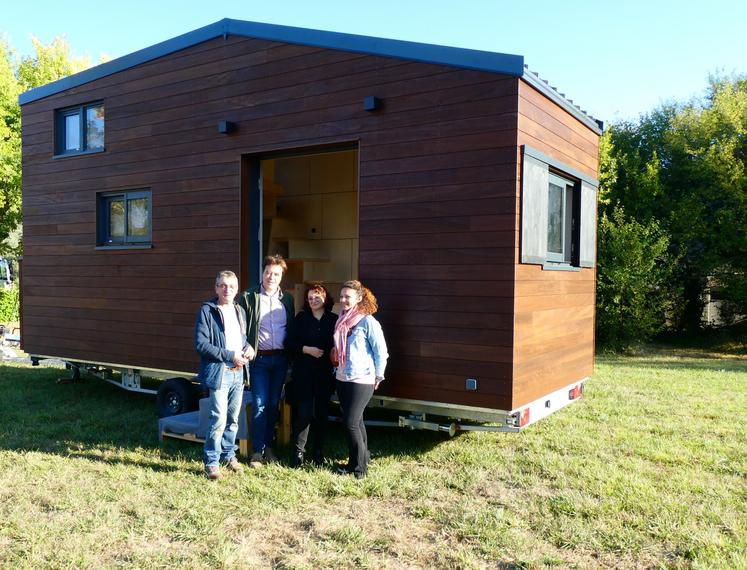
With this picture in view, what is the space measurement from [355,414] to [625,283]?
A: 34.8ft

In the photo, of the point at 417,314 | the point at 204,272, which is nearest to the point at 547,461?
the point at 417,314

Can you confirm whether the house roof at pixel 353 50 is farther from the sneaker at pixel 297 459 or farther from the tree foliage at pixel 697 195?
the tree foliage at pixel 697 195

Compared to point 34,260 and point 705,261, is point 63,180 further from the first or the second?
point 705,261

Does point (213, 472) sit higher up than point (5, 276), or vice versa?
point (5, 276)

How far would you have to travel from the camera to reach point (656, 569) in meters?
3.44

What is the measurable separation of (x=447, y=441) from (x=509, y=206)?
2.33 meters

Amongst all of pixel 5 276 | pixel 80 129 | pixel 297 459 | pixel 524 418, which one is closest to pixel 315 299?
pixel 297 459

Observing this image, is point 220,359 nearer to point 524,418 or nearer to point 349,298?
point 349,298

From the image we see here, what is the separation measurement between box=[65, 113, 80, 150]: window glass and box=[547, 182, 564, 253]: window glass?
5.40 metres

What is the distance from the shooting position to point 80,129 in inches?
293

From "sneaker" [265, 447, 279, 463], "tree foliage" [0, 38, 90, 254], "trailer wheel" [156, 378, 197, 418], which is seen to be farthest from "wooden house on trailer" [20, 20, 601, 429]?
"tree foliage" [0, 38, 90, 254]

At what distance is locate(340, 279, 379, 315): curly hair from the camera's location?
190 inches

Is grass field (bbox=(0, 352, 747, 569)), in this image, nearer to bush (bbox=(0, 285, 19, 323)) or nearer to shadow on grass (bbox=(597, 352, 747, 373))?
shadow on grass (bbox=(597, 352, 747, 373))

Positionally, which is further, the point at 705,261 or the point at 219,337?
the point at 705,261
